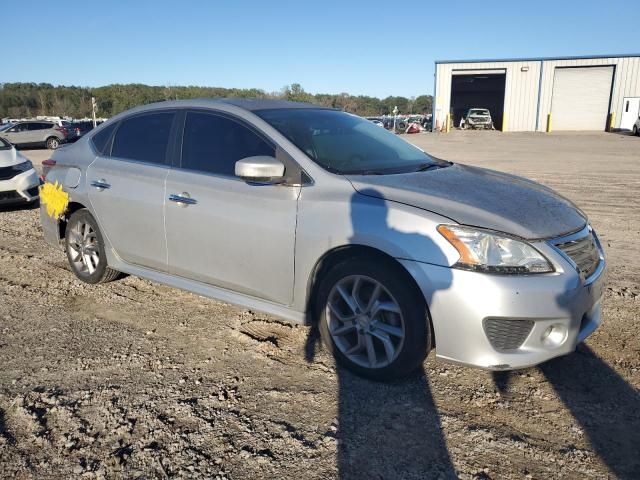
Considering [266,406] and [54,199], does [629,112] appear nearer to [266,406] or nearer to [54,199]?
[54,199]

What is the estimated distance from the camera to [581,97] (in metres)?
37.8

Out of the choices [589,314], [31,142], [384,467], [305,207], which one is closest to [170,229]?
[305,207]

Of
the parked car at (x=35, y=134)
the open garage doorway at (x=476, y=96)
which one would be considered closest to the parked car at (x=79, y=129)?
the parked car at (x=35, y=134)

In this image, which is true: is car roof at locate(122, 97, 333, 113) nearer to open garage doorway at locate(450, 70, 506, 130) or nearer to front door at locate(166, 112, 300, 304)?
front door at locate(166, 112, 300, 304)

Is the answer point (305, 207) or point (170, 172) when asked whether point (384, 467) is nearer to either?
point (305, 207)

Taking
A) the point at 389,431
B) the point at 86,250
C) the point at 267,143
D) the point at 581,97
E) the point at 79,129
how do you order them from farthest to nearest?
the point at 581,97, the point at 79,129, the point at 86,250, the point at 267,143, the point at 389,431

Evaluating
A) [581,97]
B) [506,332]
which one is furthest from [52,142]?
[581,97]

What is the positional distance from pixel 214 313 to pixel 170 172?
1.18 m

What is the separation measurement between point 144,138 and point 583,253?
3.37m

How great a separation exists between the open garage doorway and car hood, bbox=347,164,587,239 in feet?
148

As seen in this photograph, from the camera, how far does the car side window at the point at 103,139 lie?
4.63 m

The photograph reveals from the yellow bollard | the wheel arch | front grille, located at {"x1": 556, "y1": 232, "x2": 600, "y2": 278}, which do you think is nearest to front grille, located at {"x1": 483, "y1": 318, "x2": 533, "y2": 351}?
front grille, located at {"x1": 556, "y1": 232, "x2": 600, "y2": 278}

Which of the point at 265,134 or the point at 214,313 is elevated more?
the point at 265,134

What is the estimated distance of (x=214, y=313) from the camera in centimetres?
427
